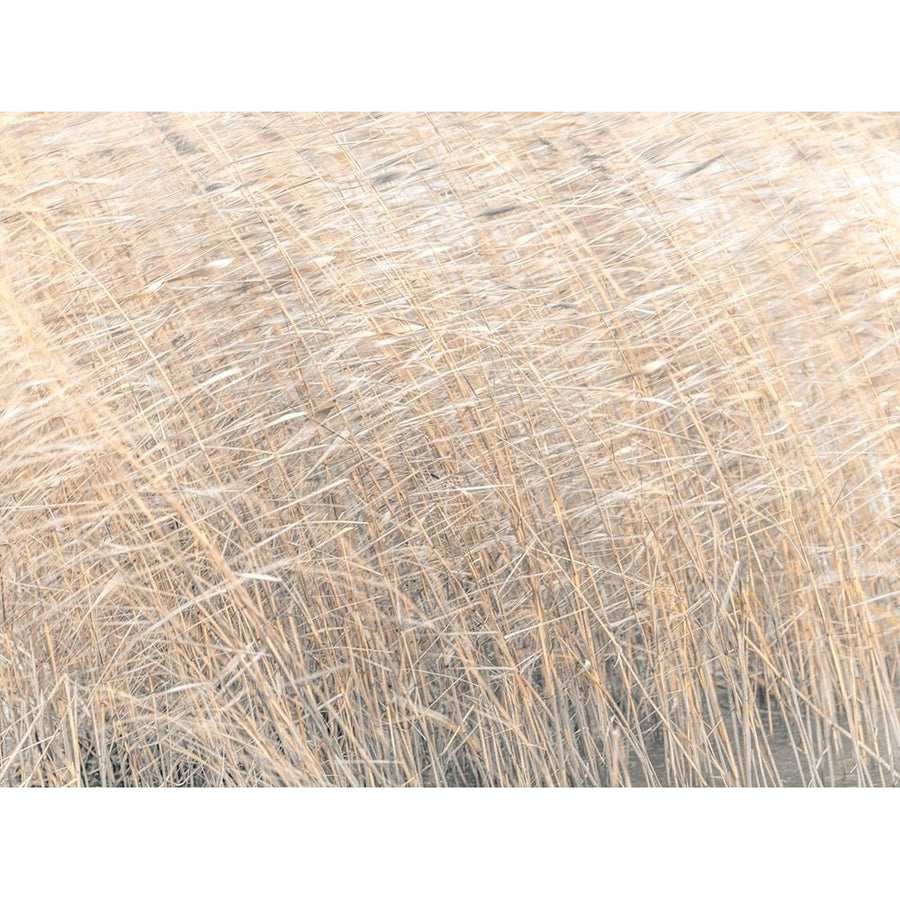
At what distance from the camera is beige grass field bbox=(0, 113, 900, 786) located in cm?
220

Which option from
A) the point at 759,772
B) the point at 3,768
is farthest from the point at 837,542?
the point at 3,768

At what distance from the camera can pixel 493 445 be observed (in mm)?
2205

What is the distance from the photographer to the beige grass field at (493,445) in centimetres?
220

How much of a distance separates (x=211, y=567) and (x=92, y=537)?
0.29 meters

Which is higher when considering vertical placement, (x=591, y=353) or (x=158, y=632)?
(x=591, y=353)

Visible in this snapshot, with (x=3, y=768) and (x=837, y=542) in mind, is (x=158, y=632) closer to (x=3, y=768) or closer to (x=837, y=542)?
(x=3, y=768)

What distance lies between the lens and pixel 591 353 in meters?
2.21
